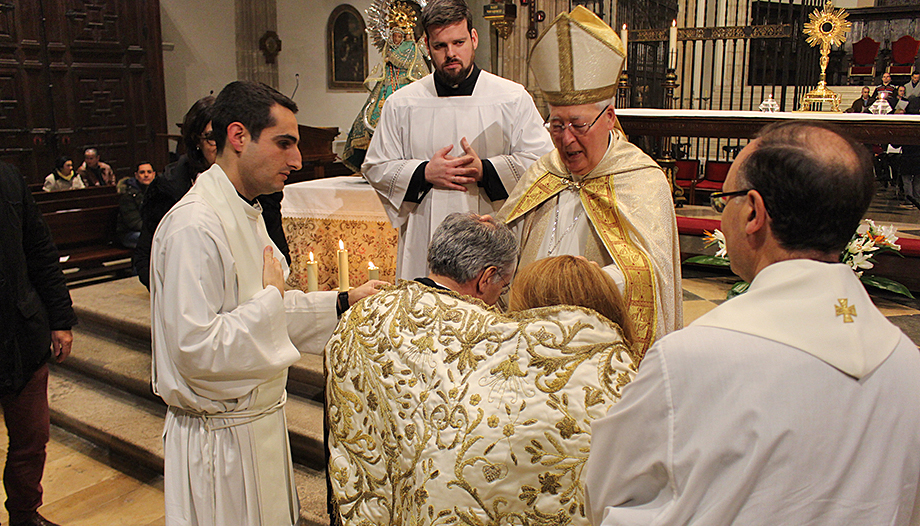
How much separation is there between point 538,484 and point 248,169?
1.09 meters

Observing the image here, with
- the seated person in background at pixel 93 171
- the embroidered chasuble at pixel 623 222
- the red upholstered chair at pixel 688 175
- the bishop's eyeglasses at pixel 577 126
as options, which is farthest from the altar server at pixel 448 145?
the seated person in background at pixel 93 171

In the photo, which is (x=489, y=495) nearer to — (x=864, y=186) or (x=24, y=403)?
(x=864, y=186)

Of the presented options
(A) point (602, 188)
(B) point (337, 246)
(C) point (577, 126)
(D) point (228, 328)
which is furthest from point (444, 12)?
(B) point (337, 246)

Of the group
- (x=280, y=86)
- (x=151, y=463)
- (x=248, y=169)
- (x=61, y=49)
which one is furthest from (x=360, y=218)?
(x=280, y=86)

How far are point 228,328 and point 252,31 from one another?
1002cm

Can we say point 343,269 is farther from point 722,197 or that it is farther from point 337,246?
point 337,246

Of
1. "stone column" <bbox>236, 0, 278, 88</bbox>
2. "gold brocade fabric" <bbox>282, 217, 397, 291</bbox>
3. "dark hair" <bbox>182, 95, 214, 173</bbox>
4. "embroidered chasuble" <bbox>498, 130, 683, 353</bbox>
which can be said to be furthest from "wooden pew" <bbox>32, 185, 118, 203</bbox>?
"embroidered chasuble" <bbox>498, 130, 683, 353</bbox>

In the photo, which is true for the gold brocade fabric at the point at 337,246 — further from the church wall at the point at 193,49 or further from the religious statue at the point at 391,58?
the church wall at the point at 193,49

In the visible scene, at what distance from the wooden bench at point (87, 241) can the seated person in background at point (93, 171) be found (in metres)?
2.16

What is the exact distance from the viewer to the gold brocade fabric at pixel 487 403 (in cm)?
134

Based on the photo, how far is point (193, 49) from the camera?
10.3m

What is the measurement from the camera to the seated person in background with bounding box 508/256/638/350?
4.62 ft

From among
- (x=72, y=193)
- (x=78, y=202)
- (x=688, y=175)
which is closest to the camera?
(x=78, y=202)

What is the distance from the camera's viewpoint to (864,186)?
950 mm
